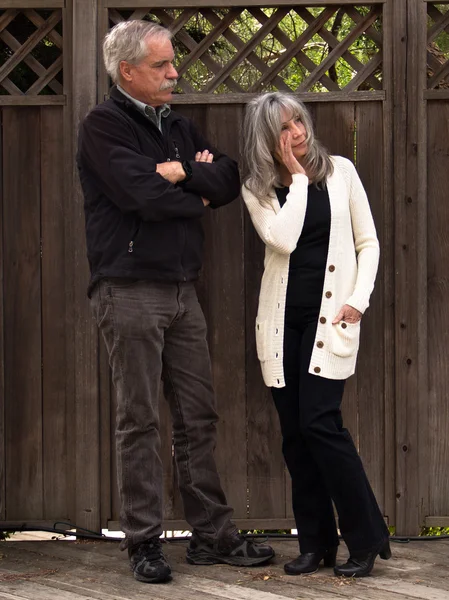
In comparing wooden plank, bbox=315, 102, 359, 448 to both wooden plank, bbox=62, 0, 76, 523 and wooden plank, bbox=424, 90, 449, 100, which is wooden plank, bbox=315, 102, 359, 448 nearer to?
wooden plank, bbox=424, 90, 449, 100

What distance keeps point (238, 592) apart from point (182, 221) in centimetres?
136

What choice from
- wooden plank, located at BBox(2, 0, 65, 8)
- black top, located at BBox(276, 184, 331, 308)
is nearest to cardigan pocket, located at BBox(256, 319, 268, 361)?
black top, located at BBox(276, 184, 331, 308)

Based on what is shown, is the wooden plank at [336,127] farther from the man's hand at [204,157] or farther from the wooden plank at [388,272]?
the man's hand at [204,157]

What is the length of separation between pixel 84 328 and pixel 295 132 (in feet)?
4.24

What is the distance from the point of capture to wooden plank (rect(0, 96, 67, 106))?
14.0 feet

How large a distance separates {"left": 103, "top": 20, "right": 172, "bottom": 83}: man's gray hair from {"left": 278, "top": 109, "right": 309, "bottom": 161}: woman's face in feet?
1.80

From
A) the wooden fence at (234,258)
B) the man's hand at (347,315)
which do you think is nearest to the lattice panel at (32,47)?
the wooden fence at (234,258)

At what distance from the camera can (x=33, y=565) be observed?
394cm

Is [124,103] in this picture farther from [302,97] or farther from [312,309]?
[312,309]

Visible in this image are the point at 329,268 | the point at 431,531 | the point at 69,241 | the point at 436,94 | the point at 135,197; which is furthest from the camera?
the point at 431,531

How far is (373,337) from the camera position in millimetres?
4266

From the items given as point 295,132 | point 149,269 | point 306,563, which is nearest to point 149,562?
point 306,563

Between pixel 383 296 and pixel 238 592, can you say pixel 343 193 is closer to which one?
pixel 383 296

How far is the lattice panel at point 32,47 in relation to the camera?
4.27 m
